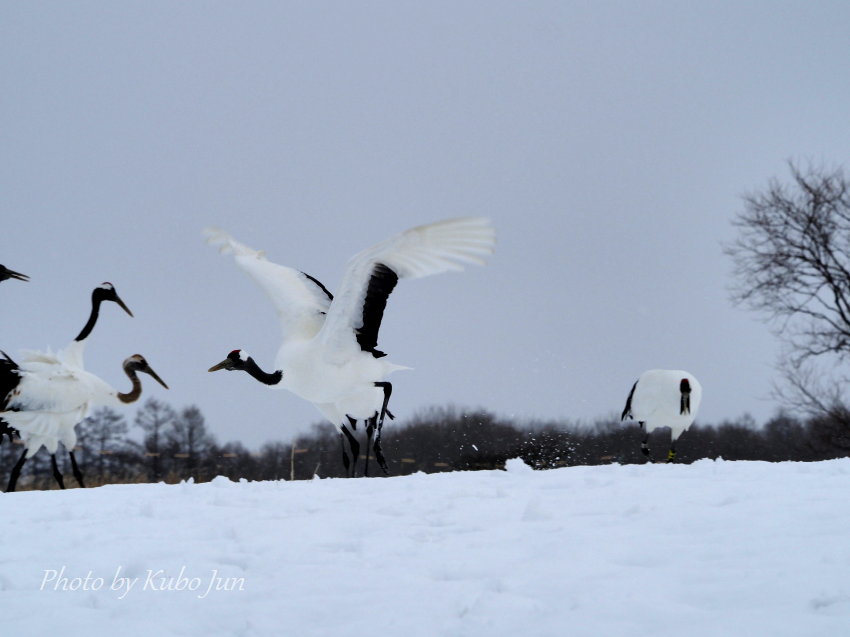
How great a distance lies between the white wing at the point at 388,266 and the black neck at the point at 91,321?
4.64 meters

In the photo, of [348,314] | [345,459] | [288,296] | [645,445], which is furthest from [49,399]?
[645,445]

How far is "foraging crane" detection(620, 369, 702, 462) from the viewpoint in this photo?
40.8ft

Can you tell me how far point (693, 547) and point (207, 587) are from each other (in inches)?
86.2

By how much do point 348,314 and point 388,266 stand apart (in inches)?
31.4

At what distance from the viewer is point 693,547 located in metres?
3.75

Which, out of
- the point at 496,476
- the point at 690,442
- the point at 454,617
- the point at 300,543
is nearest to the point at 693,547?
the point at 454,617

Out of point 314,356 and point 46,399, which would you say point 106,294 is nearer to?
point 46,399

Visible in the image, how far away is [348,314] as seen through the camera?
783cm

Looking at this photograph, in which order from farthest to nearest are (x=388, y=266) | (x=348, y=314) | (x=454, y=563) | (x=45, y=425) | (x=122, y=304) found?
(x=122, y=304)
(x=45, y=425)
(x=348, y=314)
(x=388, y=266)
(x=454, y=563)

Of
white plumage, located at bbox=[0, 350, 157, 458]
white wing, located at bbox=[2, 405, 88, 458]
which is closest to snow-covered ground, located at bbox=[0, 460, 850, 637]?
white plumage, located at bbox=[0, 350, 157, 458]

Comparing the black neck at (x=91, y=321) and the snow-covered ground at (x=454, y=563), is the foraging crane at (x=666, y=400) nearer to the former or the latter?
the snow-covered ground at (x=454, y=563)

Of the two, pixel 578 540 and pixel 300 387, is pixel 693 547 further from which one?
pixel 300 387

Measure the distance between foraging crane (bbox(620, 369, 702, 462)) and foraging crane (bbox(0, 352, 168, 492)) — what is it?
7803 millimetres

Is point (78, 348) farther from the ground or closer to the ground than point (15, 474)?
farther from the ground
